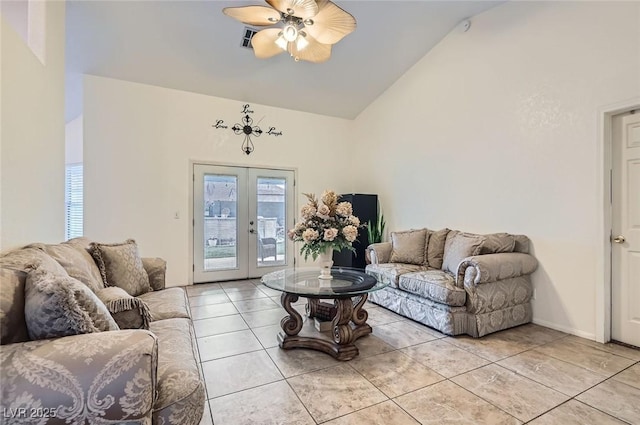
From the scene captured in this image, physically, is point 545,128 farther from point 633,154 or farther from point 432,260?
point 432,260

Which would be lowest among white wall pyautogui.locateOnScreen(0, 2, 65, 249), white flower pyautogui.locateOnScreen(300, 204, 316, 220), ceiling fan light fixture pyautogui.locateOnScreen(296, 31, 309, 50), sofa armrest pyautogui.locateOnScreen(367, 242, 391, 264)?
sofa armrest pyautogui.locateOnScreen(367, 242, 391, 264)

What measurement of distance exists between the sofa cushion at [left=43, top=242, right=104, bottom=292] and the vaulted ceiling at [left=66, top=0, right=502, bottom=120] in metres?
2.69

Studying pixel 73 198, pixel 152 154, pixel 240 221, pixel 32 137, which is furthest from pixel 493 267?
pixel 73 198

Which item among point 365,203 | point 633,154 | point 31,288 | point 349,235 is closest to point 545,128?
point 633,154

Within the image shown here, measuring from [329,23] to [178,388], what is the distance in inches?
106

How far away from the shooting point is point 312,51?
9.78ft

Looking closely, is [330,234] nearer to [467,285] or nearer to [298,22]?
[467,285]

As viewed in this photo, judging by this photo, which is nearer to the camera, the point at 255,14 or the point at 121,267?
the point at 121,267

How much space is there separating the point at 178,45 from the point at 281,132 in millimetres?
2026

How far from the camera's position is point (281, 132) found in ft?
17.6

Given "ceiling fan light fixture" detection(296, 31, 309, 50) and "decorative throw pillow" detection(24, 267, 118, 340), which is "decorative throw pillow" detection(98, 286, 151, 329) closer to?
"decorative throw pillow" detection(24, 267, 118, 340)

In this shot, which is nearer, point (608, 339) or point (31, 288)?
point (31, 288)

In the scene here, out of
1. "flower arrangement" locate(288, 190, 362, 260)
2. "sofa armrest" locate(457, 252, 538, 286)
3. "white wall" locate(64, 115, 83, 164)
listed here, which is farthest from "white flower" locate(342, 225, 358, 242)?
"white wall" locate(64, 115, 83, 164)

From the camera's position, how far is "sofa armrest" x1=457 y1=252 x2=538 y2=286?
2.85 metres
